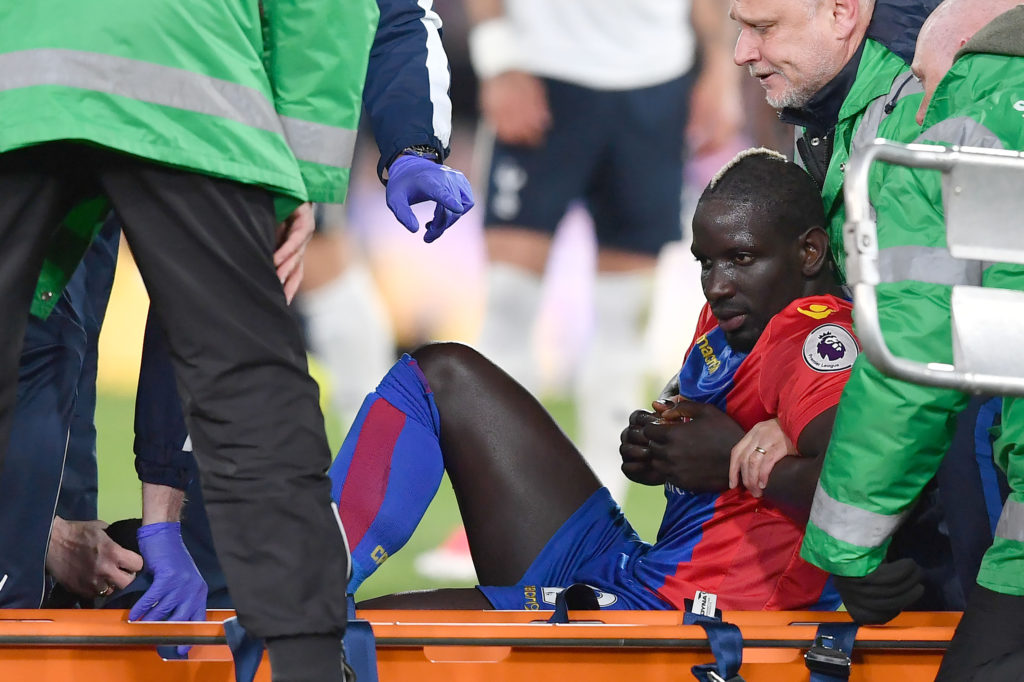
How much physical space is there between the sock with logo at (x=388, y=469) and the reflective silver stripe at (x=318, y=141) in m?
0.57

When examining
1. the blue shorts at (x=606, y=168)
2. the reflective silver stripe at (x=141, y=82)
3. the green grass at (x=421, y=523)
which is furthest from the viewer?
the blue shorts at (x=606, y=168)

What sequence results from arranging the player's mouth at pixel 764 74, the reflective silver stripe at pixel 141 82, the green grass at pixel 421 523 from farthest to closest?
the green grass at pixel 421 523 → the player's mouth at pixel 764 74 → the reflective silver stripe at pixel 141 82

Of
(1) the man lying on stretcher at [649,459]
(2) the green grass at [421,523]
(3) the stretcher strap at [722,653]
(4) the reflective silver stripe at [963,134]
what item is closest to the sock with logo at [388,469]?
(1) the man lying on stretcher at [649,459]

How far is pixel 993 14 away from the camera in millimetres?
1402

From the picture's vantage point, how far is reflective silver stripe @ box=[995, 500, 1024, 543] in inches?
49.4

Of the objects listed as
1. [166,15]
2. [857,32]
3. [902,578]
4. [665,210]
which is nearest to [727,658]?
[902,578]

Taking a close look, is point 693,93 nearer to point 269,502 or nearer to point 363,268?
point 363,268

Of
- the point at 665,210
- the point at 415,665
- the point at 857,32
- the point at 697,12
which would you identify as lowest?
the point at 415,665

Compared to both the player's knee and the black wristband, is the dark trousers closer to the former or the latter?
the black wristband

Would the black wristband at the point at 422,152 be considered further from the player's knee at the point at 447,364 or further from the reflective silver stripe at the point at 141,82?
the reflective silver stripe at the point at 141,82

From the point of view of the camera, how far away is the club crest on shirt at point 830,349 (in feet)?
5.06

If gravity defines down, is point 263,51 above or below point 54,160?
above

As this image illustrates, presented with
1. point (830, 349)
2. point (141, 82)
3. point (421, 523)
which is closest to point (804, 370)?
point (830, 349)

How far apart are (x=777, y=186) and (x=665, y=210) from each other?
1667 mm
